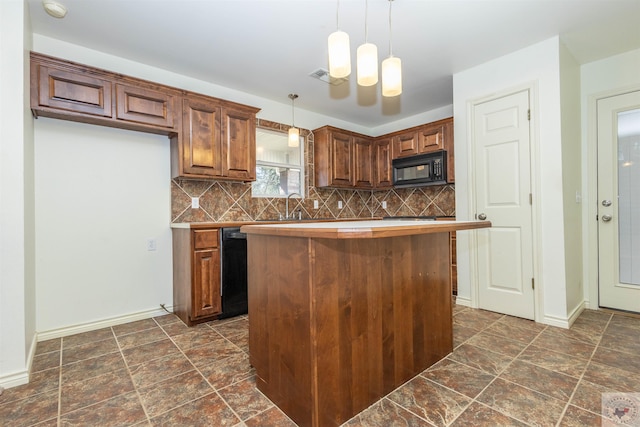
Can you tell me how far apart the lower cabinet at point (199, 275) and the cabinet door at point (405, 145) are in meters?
2.74

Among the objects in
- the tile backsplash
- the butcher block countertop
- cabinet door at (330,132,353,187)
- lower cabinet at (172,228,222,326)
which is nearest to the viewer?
the butcher block countertop

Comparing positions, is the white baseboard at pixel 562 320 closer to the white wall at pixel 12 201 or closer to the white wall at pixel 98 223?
the white wall at pixel 98 223

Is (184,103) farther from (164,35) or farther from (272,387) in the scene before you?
(272,387)

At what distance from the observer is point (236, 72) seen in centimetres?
308

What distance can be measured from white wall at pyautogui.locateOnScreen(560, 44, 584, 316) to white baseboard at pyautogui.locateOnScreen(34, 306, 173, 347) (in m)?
3.69

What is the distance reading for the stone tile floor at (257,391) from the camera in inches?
55.7

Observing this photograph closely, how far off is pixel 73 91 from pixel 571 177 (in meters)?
4.18

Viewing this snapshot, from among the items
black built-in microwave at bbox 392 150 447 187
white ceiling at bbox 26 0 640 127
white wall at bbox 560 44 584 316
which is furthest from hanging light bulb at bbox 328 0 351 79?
black built-in microwave at bbox 392 150 447 187

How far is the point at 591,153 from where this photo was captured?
116 inches

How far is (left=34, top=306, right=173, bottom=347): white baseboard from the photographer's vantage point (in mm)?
2395

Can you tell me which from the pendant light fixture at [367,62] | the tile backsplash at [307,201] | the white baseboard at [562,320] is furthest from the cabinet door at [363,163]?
the pendant light fixture at [367,62]

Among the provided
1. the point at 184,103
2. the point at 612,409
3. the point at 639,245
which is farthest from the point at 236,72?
the point at 639,245

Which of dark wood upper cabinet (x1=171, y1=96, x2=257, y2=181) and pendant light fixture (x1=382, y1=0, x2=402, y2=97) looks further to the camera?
dark wood upper cabinet (x1=171, y1=96, x2=257, y2=181)

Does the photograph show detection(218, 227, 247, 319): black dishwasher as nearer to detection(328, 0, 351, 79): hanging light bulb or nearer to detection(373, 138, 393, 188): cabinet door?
detection(328, 0, 351, 79): hanging light bulb
